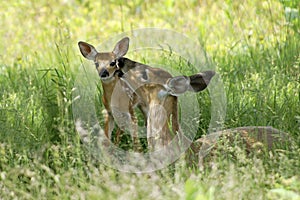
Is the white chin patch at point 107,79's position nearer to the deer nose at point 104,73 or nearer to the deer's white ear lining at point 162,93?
the deer nose at point 104,73

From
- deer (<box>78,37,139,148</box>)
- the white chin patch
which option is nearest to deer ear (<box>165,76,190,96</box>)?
deer (<box>78,37,139,148</box>)

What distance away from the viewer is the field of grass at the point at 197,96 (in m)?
4.00

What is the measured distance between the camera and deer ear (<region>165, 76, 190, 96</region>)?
4.27 metres

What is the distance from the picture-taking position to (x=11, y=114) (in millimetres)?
5254

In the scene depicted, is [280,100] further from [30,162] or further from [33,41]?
[33,41]

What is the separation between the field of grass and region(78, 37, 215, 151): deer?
26 centimetres

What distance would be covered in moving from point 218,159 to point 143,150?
1.89ft

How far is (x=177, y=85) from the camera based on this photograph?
14.0 ft

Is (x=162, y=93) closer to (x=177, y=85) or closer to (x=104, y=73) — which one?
(x=177, y=85)

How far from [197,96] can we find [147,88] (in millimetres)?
984

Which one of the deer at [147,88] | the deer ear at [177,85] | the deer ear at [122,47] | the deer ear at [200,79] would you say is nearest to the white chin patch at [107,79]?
the deer at [147,88]

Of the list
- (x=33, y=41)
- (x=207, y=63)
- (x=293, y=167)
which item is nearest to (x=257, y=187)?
(x=293, y=167)

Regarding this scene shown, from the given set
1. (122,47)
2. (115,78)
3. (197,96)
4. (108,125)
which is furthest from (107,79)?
(197,96)

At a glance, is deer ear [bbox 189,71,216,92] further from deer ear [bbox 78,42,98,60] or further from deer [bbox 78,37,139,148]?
deer ear [bbox 78,42,98,60]
